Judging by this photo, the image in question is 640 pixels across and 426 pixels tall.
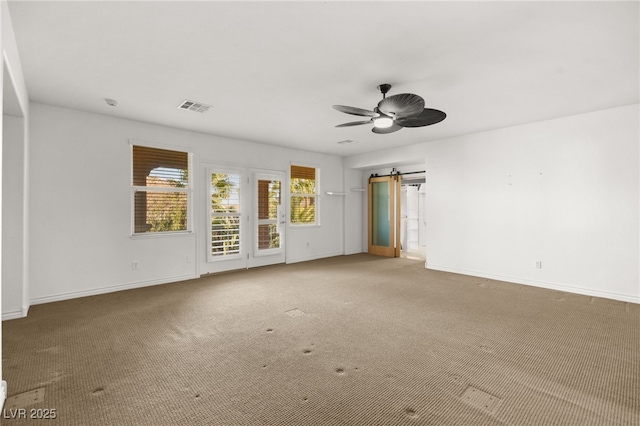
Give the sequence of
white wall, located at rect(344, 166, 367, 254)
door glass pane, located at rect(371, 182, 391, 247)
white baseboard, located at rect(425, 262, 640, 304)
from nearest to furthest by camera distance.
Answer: white baseboard, located at rect(425, 262, 640, 304) → door glass pane, located at rect(371, 182, 391, 247) → white wall, located at rect(344, 166, 367, 254)

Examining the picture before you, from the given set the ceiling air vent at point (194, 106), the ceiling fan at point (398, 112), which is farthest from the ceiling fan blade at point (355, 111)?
the ceiling air vent at point (194, 106)

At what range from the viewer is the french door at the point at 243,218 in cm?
584

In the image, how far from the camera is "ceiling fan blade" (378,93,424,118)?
9.55ft

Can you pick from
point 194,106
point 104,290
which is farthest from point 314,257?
point 194,106

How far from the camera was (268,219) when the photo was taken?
21.9ft

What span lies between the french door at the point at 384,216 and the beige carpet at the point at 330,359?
11.7 ft

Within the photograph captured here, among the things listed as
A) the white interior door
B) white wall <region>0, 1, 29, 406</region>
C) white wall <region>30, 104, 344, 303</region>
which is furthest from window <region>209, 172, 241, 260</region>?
white wall <region>0, 1, 29, 406</region>

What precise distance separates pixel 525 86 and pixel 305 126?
310 centimetres

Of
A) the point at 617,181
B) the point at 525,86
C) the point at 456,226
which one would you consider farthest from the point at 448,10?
the point at 456,226

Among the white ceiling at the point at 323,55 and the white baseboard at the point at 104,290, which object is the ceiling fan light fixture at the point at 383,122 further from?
the white baseboard at the point at 104,290

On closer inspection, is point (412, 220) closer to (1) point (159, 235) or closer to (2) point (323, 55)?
(1) point (159, 235)

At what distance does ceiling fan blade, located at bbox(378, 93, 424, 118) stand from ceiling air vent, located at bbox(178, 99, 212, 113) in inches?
97.5

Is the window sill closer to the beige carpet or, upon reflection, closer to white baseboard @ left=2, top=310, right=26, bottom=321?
the beige carpet

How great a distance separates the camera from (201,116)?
4.70 metres
